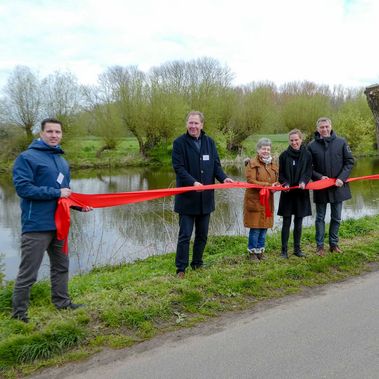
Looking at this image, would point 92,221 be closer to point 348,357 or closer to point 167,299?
point 167,299

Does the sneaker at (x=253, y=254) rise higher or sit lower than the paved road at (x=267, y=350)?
higher

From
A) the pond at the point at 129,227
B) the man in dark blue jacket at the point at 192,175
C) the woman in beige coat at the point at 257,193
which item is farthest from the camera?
the pond at the point at 129,227

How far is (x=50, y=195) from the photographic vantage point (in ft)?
12.7

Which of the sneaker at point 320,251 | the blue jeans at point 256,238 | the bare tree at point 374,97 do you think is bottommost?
the sneaker at point 320,251

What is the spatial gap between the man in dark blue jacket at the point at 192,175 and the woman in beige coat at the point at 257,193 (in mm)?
796

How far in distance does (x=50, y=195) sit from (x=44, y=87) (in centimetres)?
3157

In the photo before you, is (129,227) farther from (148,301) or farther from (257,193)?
(148,301)

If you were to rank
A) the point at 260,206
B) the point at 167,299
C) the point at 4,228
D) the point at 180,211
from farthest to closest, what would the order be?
the point at 4,228 < the point at 260,206 < the point at 180,211 < the point at 167,299

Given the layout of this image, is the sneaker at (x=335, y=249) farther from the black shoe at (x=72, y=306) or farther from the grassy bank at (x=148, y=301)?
the black shoe at (x=72, y=306)

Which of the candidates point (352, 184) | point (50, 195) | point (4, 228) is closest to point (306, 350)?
point (50, 195)

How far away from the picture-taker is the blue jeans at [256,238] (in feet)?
19.8

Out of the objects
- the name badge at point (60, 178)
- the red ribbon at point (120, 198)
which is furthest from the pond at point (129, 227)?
the name badge at point (60, 178)

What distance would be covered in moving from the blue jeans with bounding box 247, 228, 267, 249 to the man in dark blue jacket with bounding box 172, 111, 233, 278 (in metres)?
0.95

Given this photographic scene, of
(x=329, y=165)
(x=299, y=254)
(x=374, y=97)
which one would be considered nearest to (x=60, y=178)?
(x=299, y=254)
